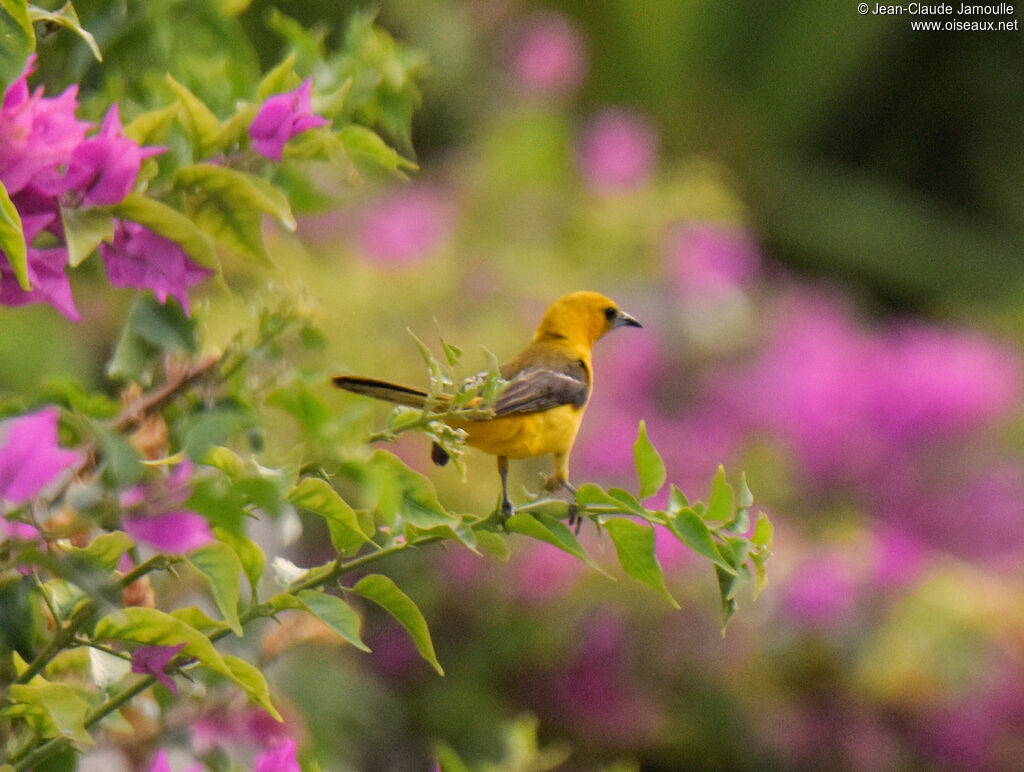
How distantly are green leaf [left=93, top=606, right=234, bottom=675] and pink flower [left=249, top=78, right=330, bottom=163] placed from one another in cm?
27

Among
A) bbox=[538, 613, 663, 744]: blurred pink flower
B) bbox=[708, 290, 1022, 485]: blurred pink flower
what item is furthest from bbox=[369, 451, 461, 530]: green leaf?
bbox=[708, 290, 1022, 485]: blurred pink flower

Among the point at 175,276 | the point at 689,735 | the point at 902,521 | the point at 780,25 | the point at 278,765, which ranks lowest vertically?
the point at 689,735

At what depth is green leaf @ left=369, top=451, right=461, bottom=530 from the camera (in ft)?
2.08

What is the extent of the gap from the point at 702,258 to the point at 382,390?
308cm

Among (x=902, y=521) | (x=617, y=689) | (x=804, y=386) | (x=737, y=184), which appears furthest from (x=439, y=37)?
(x=617, y=689)

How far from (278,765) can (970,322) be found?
5030 mm

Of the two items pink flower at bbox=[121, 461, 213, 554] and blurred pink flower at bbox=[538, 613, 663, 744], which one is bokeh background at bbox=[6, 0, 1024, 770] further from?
pink flower at bbox=[121, 461, 213, 554]

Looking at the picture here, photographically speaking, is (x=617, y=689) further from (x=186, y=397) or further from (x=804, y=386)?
(x=186, y=397)

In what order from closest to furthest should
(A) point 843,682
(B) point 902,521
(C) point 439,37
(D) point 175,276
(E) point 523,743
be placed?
1. (D) point 175,276
2. (E) point 523,743
3. (A) point 843,682
4. (B) point 902,521
5. (C) point 439,37

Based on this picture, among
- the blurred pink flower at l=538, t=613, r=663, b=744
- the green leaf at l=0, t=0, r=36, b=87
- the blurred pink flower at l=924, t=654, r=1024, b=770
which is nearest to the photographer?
the green leaf at l=0, t=0, r=36, b=87

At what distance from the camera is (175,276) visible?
0.69 m

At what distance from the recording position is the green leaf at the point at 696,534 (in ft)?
2.12

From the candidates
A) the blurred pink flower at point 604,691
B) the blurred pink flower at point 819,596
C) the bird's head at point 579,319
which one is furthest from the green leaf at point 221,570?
the blurred pink flower at point 604,691

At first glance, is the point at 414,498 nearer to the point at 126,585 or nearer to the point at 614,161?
the point at 126,585
